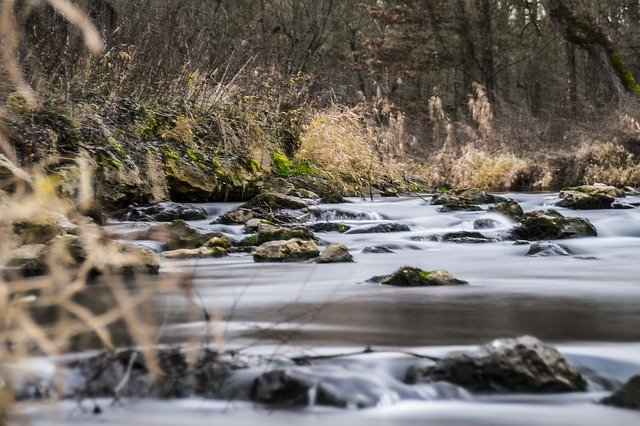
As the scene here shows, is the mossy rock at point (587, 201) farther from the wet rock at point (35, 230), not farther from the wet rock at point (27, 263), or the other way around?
the wet rock at point (27, 263)

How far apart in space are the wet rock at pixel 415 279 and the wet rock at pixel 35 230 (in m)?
2.11

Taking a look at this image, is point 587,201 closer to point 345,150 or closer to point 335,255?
point 345,150

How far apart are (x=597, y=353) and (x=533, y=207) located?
8.06 metres

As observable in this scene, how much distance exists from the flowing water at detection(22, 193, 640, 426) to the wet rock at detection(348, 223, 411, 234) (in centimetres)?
66

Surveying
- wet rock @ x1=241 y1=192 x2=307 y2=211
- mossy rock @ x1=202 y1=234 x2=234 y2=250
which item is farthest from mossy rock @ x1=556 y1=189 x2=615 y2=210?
mossy rock @ x1=202 y1=234 x2=234 y2=250

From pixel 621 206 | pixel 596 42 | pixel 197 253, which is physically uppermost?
pixel 596 42

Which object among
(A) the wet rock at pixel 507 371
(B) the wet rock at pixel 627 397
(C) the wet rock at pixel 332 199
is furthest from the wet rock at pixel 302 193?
(B) the wet rock at pixel 627 397

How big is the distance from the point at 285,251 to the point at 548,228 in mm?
2736

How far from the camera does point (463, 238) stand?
7637 millimetres

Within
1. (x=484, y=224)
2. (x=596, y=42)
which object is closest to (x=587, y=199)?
(x=484, y=224)

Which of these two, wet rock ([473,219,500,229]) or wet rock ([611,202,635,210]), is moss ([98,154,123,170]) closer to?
wet rock ([473,219,500,229])

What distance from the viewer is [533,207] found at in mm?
10719

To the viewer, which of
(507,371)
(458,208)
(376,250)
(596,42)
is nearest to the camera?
(507,371)

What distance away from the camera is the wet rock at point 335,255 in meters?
5.93
